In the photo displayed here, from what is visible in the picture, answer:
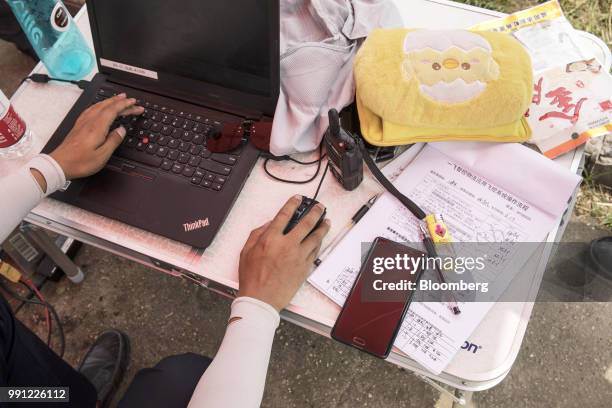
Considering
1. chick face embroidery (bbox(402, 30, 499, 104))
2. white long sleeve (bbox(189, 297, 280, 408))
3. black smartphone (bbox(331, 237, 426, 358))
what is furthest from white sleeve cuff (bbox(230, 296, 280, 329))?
chick face embroidery (bbox(402, 30, 499, 104))

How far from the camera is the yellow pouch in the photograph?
81cm

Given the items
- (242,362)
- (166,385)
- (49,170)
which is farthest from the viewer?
(166,385)

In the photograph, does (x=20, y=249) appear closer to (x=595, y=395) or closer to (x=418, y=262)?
(x=418, y=262)

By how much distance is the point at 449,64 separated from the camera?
2.75 feet

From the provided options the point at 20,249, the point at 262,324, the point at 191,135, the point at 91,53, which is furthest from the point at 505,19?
the point at 20,249

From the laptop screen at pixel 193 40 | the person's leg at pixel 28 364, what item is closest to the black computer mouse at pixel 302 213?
Result: the laptop screen at pixel 193 40

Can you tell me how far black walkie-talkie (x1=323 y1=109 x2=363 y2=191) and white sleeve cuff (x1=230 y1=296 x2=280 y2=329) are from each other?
273 mm

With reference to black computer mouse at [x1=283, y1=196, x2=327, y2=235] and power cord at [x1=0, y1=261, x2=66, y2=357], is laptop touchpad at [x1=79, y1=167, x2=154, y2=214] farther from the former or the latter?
power cord at [x1=0, y1=261, x2=66, y2=357]

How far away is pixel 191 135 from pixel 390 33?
433 mm

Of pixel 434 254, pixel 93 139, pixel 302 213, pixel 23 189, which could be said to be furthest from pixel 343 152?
pixel 23 189

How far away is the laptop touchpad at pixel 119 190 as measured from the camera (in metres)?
0.88

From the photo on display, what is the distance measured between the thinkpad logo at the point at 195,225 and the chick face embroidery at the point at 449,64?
0.44 meters

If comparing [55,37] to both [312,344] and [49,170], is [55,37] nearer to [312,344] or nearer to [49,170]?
[49,170]

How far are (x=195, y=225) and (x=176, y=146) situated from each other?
0.17 metres
